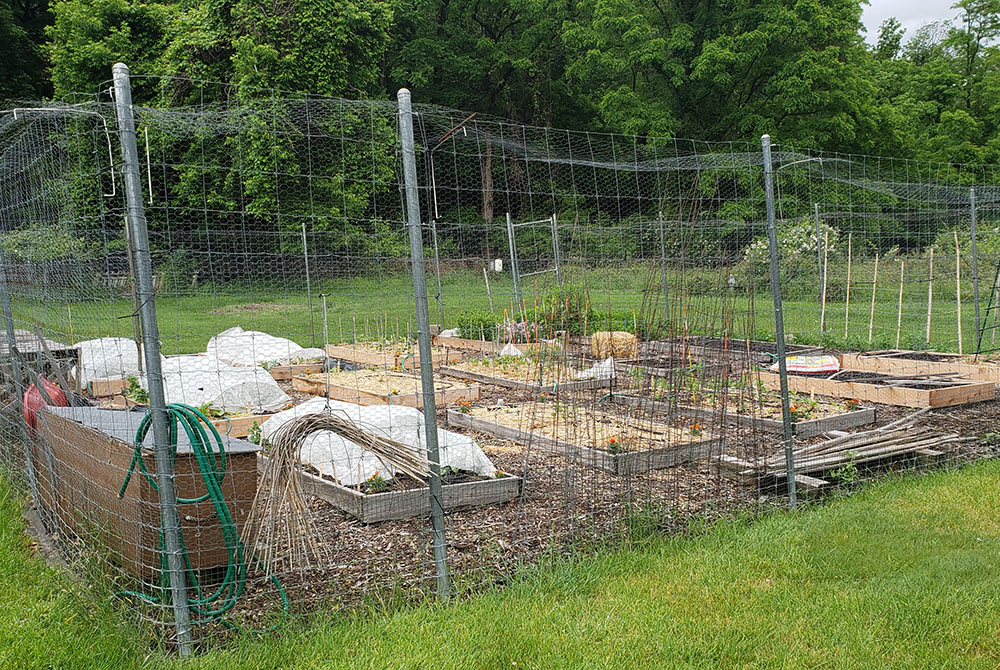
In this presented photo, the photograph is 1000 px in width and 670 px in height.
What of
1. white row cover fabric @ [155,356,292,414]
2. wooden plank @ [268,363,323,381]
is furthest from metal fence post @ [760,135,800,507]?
wooden plank @ [268,363,323,381]

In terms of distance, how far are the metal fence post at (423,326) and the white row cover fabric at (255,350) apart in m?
6.60

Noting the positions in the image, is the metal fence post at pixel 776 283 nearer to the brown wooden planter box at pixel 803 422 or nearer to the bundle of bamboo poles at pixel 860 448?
the bundle of bamboo poles at pixel 860 448

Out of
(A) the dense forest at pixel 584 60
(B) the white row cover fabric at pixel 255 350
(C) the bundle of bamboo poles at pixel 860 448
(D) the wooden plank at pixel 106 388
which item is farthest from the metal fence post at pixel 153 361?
(A) the dense forest at pixel 584 60

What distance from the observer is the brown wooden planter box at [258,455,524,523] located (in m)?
4.32

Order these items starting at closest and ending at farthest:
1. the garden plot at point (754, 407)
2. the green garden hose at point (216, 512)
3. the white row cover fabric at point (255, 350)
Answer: the green garden hose at point (216, 512) → the garden plot at point (754, 407) → the white row cover fabric at point (255, 350)

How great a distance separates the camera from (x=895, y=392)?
732cm

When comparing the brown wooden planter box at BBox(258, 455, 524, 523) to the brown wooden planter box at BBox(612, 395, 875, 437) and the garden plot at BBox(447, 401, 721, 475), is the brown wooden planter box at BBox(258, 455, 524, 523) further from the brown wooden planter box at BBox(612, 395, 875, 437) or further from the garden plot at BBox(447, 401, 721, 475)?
the brown wooden planter box at BBox(612, 395, 875, 437)

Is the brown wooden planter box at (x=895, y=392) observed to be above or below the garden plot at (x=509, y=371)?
below

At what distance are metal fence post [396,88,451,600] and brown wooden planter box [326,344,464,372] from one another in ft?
19.3

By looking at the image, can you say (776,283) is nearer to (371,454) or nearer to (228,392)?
(371,454)

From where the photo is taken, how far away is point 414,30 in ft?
97.5

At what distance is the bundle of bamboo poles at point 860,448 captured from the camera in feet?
16.0

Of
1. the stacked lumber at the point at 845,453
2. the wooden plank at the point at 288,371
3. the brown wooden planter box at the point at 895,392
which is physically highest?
the wooden plank at the point at 288,371

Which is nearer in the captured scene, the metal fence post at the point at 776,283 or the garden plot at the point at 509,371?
the metal fence post at the point at 776,283
